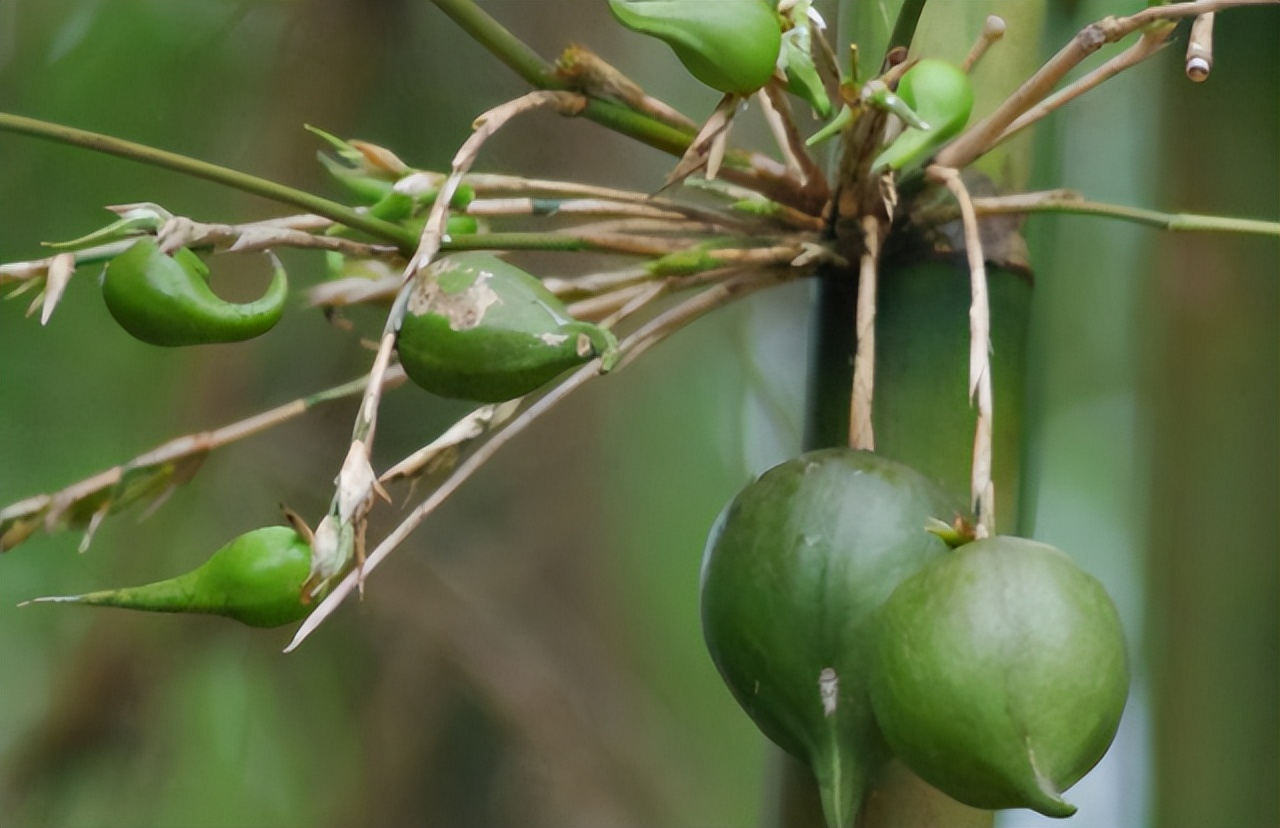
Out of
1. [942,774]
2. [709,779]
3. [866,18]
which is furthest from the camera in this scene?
[709,779]

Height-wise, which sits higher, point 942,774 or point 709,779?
point 942,774

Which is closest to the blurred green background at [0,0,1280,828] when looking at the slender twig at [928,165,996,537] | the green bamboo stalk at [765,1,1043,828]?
the green bamboo stalk at [765,1,1043,828]

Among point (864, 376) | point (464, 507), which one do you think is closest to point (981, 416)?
point (864, 376)

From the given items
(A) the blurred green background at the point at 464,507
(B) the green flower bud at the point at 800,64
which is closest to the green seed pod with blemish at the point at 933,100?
(B) the green flower bud at the point at 800,64

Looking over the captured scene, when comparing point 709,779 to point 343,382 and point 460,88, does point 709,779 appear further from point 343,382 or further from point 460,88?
point 460,88

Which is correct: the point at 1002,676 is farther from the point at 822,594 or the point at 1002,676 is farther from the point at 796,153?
the point at 796,153

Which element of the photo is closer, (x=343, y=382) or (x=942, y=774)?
(x=942, y=774)

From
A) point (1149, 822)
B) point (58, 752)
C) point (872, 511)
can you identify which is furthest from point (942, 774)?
point (58, 752)

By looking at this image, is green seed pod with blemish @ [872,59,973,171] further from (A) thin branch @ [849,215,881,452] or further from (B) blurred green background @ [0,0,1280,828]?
(B) blurred green background @ [0,0,1280,828]

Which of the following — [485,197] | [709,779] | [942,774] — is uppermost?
[485,197]
